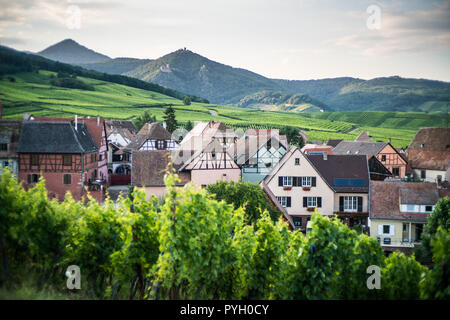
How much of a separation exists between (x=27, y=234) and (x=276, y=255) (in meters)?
8.07

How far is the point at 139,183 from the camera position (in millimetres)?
42219

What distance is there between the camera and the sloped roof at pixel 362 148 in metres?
61.5

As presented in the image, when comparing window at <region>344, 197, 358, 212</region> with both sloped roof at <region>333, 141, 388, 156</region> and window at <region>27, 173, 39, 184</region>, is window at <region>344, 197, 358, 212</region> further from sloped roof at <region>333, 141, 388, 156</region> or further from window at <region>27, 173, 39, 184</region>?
window at <region>27, 173, 39, 184</region>

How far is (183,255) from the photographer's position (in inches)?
468

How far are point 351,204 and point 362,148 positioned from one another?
28.5m

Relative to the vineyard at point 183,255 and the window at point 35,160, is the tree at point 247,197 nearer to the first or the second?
the vineyard at point 183,255

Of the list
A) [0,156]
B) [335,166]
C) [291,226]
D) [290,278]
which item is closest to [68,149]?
[0,156]

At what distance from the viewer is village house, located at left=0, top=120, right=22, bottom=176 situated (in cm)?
4328

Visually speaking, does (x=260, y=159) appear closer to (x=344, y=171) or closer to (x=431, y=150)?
(x=344, y=171)

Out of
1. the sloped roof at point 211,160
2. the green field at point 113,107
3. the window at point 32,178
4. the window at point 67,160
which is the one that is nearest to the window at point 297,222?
the sloped roof at point 211,160

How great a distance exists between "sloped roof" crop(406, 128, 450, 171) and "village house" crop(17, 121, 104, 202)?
49.9 meters

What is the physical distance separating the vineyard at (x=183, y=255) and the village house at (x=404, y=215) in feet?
68.3

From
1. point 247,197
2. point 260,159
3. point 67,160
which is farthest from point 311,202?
point 67,160

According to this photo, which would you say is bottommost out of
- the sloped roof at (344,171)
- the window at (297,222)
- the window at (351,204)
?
the window at (297,222)
